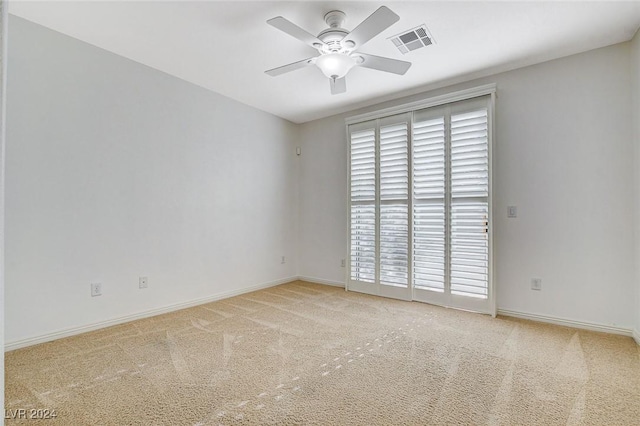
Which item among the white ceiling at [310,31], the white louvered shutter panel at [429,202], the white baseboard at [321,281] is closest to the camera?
the white ceiling at [310,31]

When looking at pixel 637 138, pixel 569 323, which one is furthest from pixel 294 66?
pixel 569 323

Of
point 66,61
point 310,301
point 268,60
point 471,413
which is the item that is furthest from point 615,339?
point 66,61

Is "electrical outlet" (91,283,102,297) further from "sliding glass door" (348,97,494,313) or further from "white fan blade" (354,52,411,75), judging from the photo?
"white fan blade" (354,52,411,75)

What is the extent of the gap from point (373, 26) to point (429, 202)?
221 centimetres

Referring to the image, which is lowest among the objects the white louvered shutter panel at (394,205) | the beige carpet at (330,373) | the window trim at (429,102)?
the beige carpet at (330,373)

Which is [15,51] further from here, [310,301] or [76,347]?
[310,301]

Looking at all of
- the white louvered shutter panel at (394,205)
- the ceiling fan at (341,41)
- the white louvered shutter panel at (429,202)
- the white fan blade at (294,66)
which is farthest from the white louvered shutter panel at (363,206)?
the white fan blade at (294,66)

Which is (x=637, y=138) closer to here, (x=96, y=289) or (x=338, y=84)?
(x=338, y=84)

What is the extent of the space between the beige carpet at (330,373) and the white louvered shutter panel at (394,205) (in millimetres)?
874

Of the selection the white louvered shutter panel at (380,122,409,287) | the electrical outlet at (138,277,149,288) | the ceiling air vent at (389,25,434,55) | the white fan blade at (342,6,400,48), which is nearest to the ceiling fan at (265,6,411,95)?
the white fan blade at (342,6,400,48)

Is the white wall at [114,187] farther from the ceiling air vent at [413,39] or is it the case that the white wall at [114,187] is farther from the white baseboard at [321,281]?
the ceiling air vent at [413,39]

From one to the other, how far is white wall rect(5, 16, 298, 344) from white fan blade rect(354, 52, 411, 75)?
217 centimetres

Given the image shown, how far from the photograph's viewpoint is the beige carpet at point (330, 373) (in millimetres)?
1696

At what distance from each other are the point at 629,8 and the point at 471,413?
122 inches
